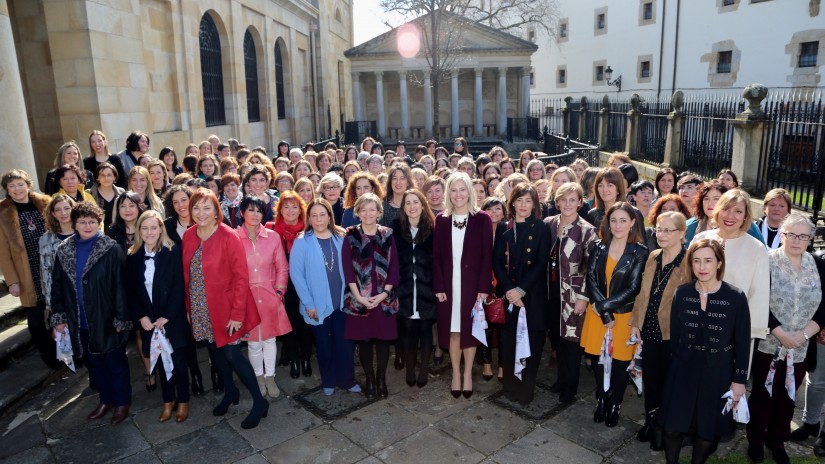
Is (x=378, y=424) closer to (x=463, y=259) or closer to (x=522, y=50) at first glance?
(x=463, y=259)

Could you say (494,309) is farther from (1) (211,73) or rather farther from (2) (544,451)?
(1) (211,73)

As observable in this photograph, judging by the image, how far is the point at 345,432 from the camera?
4.58m

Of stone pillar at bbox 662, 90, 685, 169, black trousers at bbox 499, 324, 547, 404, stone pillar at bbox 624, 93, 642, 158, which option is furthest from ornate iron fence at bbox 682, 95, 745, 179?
black trousers at bbox 499, 324, 547, 404

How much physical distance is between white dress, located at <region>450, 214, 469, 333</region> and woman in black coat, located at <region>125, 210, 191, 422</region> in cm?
244

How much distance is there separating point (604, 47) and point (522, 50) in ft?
27.7

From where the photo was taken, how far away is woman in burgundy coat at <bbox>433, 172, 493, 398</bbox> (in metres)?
4.93

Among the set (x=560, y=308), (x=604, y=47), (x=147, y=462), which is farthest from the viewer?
(x=604, y=47)

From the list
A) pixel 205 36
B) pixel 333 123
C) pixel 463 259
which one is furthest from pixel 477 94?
pixel 463 259

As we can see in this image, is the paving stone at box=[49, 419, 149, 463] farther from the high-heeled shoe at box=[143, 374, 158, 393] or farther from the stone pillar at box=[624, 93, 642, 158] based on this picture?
the stone pillar at box=[624, 93, 642, 158]

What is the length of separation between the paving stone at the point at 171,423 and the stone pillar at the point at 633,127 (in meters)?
15.0

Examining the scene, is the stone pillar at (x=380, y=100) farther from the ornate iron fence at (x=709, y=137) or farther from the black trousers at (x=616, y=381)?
the black trousers at (x=616, y=381)

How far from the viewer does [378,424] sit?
469cm

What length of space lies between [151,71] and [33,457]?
937 cm

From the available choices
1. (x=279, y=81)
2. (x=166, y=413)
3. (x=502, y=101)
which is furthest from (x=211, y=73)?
(x=502, y=101)
